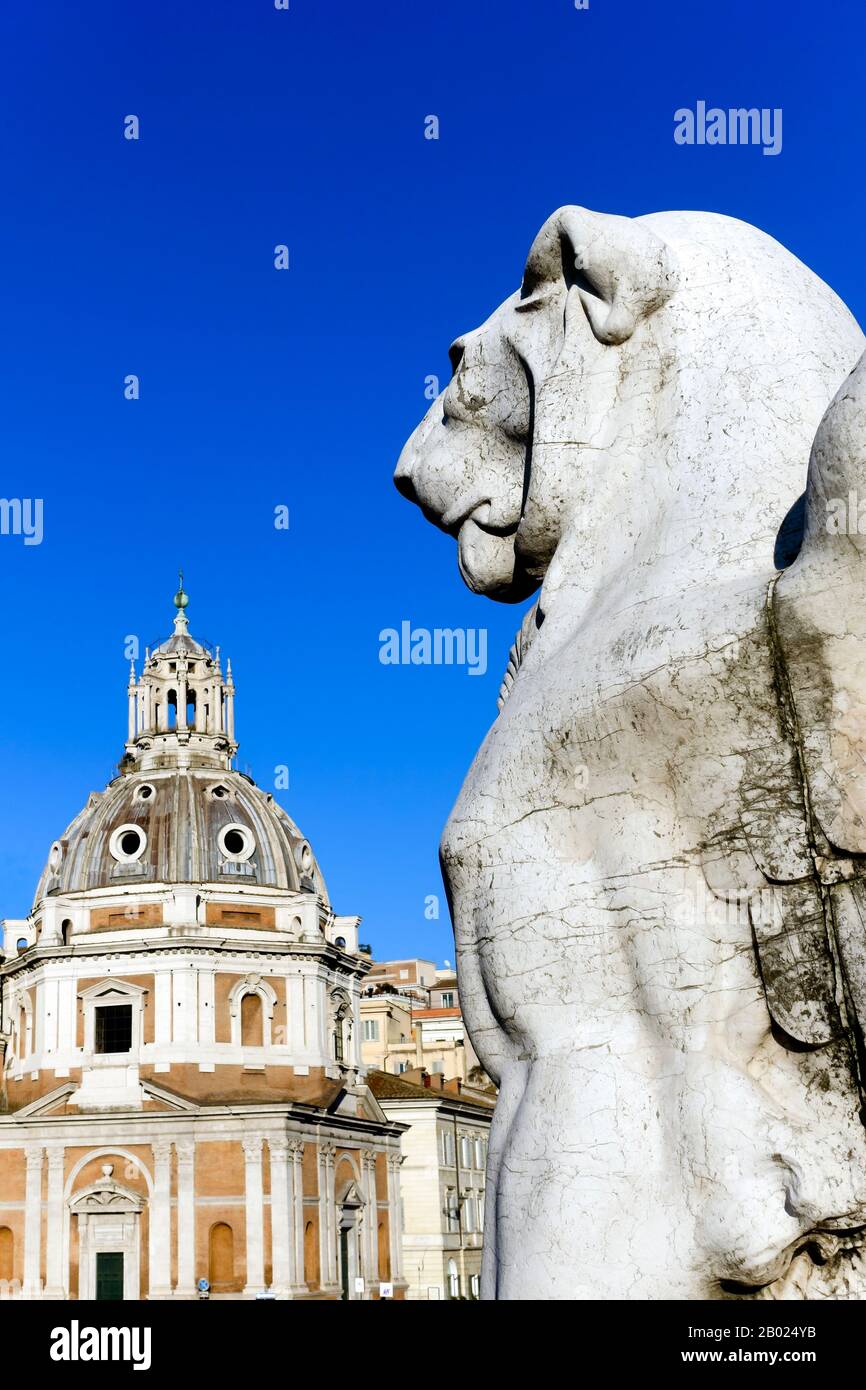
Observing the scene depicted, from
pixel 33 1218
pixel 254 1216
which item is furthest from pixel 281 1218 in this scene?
pixel 33 1218

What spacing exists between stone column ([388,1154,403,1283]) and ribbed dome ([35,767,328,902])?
9258mm

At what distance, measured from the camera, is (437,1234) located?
56500mm

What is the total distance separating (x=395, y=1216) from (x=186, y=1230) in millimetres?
9334

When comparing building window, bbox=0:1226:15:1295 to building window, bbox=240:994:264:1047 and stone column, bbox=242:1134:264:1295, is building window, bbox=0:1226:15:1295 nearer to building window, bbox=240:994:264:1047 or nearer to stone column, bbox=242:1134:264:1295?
stone column, bbox=242:1134:264:1295

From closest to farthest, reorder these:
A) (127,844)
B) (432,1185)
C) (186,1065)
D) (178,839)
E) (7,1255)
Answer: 1. (7,1255)
2. (186,1065)
3. (178,839)
4. (127,844)
5. (432,1185)

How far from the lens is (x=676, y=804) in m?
3.18

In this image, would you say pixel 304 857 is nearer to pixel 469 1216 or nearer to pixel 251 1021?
pixel 251 1021

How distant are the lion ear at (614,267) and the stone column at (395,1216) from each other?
51248 millimetres

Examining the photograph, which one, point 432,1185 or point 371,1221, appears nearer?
point 371,1221

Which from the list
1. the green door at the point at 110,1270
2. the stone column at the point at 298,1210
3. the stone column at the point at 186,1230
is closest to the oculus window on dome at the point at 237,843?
the stone column at the point at 298,1210

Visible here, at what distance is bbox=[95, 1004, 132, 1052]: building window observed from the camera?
157 ft

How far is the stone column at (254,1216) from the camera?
147 ft

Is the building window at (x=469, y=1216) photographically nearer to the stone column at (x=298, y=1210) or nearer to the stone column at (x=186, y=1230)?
the stone column at (x=298, y=1210)
